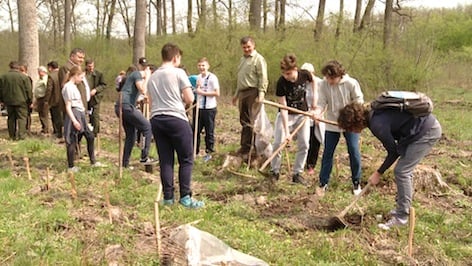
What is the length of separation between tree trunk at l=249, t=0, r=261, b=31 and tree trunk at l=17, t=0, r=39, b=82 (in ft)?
27.1

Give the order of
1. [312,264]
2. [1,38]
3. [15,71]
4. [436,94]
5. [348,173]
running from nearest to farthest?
[312,264] < [348,173] < [15,71] < [436,94] < [1,38]

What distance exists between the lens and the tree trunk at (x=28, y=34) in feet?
36.0

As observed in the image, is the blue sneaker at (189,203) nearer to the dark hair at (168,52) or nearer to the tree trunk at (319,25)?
the dark hair at (168,52)

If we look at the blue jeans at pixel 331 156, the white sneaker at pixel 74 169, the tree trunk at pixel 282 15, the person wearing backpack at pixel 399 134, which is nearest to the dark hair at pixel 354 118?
the person wearing backpack at pixel 399 134

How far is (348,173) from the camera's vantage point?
6992 mm

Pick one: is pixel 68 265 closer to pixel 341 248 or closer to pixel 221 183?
pixel 341 248

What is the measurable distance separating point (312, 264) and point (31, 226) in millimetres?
2552

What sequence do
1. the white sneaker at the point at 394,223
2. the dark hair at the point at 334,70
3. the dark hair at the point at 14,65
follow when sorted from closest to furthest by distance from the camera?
1. the white sneaker at the point at 394,223
2. the dark hair at the point at 334,70
3. the dark hair at the point at 14,65

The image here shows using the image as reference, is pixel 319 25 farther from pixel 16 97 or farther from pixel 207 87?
pixel 16 97

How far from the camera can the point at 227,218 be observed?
4.87 metres

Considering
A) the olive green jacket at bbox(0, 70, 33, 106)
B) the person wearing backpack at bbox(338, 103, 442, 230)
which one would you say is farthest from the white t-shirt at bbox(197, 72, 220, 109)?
the olive green jacket at bbox(0, 70, 33, 106)

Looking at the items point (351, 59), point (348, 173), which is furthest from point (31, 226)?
point (351, 59)

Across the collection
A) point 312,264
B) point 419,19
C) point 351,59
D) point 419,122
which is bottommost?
point 312,264

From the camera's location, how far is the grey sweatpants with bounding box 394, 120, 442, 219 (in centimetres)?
461
